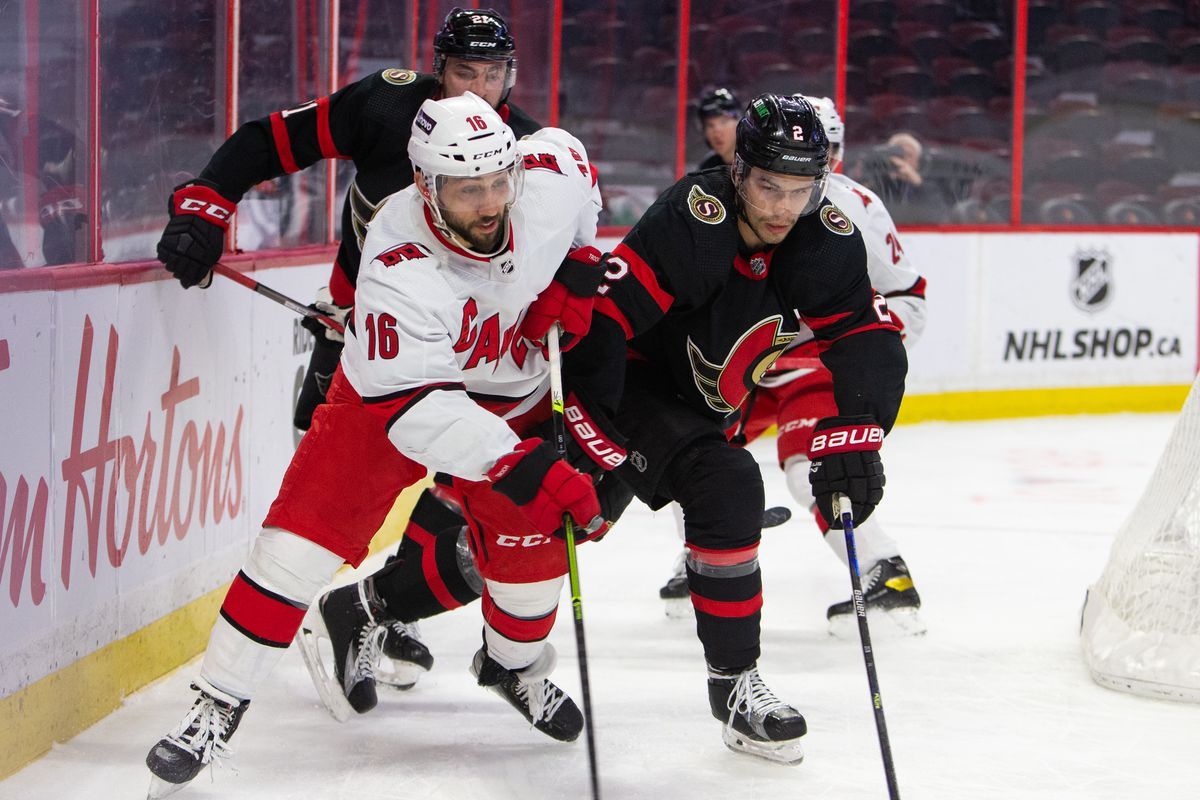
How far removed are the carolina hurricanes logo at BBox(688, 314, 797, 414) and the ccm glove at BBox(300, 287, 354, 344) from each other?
84 centimetres

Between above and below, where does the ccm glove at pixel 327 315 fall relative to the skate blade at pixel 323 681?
above

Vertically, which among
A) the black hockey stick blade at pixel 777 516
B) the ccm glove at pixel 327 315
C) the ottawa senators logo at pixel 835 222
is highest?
the ottawa senators logo at pixel 835 222

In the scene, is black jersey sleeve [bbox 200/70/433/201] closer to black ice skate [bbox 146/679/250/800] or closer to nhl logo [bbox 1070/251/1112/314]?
black ice skate [bbox 146/679/250/800]

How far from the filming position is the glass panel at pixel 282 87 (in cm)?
359

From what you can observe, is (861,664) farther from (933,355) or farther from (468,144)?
(933,355)

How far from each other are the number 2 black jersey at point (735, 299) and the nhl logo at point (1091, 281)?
4.31 m

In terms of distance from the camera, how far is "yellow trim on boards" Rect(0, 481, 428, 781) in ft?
7.82

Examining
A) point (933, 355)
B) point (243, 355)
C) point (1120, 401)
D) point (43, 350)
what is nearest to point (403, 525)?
point (243, 355)

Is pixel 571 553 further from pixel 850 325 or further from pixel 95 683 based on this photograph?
pixel 95 683

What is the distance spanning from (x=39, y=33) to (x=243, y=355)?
92cm

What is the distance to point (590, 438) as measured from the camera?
2.48m

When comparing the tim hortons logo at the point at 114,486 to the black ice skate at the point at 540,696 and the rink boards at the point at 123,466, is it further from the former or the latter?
the black ice skate at the point at 540,696

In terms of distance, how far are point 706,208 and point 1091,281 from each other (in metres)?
4.62

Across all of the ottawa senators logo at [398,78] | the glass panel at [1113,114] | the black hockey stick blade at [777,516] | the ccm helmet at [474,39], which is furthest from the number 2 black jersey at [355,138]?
the glass panel at [1113,114]
